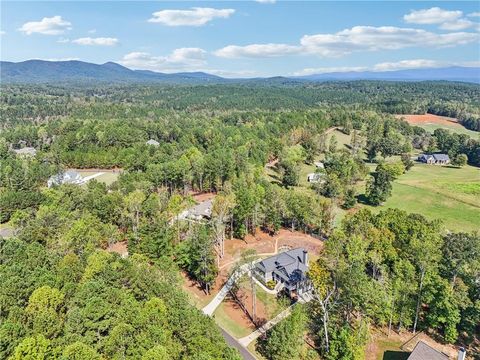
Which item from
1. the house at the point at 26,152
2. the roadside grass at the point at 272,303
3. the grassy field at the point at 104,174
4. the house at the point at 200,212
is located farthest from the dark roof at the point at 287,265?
the house at the point at 26,152

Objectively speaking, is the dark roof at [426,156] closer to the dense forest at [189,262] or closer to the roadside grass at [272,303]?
the dense forest at [189,262]

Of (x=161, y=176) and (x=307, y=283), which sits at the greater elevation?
(x=161, y=176)

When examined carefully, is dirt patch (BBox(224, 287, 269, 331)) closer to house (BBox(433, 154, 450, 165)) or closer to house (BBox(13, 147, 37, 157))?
house (BBox(13, 147, 37, 157))

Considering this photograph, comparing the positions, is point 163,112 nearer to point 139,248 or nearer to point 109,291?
point 139,248

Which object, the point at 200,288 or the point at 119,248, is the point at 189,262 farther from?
the point at 119,248

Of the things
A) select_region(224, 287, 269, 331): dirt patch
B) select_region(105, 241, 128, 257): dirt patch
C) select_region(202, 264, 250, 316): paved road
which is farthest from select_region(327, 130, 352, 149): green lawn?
select_region(224, 287, 269, 331): dirt patch

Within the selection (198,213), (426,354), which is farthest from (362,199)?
(426,354)

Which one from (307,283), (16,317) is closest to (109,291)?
(16,317)
